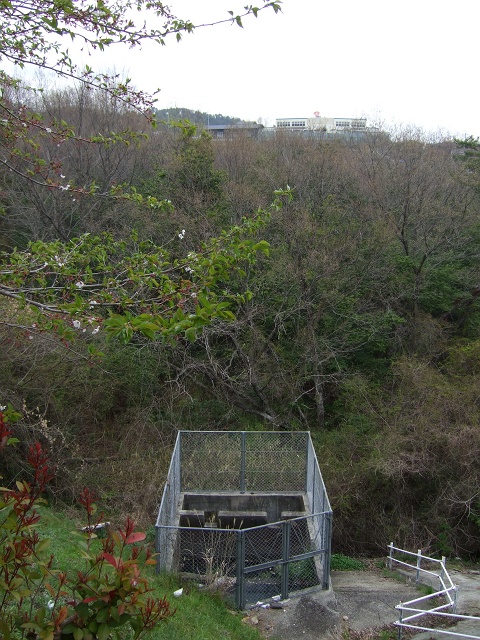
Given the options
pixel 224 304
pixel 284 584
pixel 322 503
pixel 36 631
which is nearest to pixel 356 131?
pixel 322 503

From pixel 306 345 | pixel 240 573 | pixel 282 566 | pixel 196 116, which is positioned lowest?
pixel 282 566

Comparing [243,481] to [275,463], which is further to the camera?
[275,463]

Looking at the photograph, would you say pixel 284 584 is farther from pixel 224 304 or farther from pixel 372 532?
pixel 224 304

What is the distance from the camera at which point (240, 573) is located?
28.9 feet

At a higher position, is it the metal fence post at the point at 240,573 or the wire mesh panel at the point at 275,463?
the metal fence post at the point at 240,573

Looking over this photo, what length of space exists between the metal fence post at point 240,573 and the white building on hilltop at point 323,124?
22.6 metres

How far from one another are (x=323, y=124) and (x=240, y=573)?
30685 mm

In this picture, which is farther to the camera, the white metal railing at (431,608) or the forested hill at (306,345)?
the forested hill at (306,345)

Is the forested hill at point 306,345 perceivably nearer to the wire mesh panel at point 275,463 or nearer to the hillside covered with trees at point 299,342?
the hillside covered with trees at point 299,342

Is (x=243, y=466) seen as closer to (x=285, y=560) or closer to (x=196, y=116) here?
(x=285, y=560)

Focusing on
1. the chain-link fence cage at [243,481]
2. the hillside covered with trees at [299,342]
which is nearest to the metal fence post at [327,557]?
the chain-link fence cage at [243,481]

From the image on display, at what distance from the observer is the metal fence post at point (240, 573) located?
883 centimetres

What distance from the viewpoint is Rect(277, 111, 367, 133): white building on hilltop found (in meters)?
29.0

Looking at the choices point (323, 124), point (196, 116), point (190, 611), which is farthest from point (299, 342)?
point (323, 124)
